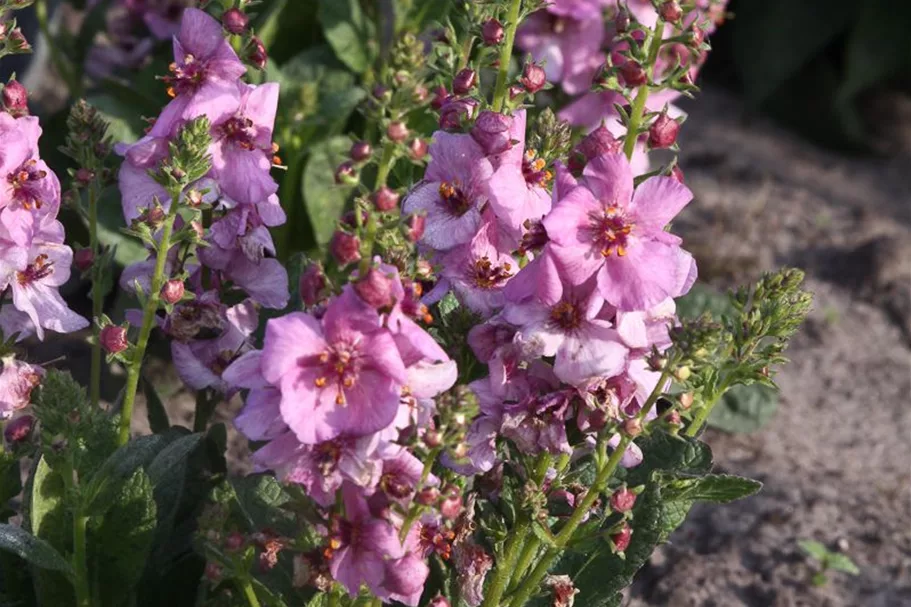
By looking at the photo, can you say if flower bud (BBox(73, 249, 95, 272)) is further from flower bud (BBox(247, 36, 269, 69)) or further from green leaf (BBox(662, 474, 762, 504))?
green leaf (BBox(662, 474, 762, 504))

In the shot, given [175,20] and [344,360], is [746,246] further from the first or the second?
[344,360]

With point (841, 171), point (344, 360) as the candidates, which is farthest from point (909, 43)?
point (344, 360)

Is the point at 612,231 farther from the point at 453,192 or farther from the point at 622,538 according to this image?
the point at 622,538

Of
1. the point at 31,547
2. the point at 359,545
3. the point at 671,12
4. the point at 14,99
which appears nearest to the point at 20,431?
the point at 31,547

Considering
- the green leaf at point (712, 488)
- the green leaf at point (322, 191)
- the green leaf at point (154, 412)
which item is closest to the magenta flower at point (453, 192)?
the green leaf at point (712, 488)

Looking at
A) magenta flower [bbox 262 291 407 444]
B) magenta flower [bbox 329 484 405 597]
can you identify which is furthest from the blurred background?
magenta flower [bbox 262 291 407 444]

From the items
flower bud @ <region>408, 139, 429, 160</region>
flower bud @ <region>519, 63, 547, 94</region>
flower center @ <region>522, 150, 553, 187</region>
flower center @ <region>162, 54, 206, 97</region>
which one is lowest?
flower center @ <region>162, 54, 206, 97</region>

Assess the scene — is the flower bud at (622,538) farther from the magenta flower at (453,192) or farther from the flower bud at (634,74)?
the flower bud at (634,74)

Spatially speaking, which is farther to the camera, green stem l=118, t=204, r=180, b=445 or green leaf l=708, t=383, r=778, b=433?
green leaf l=708, t=383, r=778, b=433
